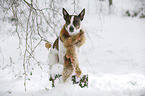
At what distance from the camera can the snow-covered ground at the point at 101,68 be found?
210 cm

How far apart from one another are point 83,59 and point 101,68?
88 centimetres

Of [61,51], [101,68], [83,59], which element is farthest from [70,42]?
[83,59]

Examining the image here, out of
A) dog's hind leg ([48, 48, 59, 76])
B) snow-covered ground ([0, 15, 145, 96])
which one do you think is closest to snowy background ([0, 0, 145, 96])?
snow-covered ground ([0, 15, 145, 96])

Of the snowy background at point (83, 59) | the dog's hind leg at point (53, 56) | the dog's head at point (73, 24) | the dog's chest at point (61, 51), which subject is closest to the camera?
the dog's head at point (73, 24)

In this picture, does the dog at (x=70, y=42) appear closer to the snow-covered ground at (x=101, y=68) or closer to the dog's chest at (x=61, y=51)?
the dog's chest at (x=61, y=51)

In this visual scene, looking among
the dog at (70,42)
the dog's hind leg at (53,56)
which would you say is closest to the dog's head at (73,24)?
the dog at (70,42)

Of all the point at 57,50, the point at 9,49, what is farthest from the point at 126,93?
the point at 9,49

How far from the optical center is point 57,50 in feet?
A: 5.76

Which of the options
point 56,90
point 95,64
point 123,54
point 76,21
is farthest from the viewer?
point 123,54

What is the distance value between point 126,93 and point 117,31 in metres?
5.52

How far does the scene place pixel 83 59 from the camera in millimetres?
4711

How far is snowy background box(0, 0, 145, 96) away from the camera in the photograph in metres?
2.04

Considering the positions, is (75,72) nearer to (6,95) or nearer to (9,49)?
(6,95)

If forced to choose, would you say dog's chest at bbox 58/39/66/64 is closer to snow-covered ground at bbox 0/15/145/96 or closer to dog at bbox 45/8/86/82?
dog at bbox 45/8/86/82
